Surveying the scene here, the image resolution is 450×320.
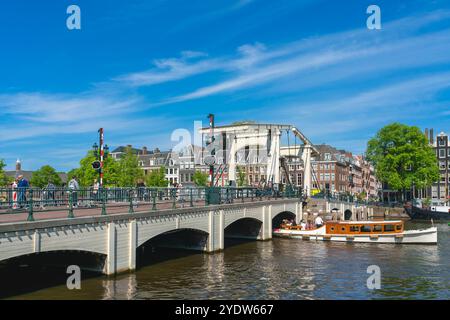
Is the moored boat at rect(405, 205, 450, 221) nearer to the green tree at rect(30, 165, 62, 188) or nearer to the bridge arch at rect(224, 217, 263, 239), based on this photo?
the bridge arch at rect(224, 217, 263, 239)

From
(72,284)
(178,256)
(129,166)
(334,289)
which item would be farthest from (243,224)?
(129,166)

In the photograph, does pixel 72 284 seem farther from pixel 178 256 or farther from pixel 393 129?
pixel 393 129

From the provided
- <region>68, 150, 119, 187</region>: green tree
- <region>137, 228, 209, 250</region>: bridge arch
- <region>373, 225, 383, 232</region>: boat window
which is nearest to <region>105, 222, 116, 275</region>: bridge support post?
<region>137, 228, 209, 250</region>: bridge arch

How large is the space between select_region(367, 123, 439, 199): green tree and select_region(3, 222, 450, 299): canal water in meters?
38.4

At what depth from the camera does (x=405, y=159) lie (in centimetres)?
6594

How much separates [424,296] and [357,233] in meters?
16.8

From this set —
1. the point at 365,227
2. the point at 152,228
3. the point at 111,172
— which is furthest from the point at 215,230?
the point at 111,172

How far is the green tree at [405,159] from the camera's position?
215 feet

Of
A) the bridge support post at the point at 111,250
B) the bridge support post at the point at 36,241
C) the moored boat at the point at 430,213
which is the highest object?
the bridge support post at the point at 36,241

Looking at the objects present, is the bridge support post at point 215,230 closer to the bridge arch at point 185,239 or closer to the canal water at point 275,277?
the bridge arch at point 185,239

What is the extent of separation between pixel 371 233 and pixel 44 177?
280 ft

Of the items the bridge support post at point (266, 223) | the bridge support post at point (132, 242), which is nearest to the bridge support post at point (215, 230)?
the bridge support post at point (132, 242)

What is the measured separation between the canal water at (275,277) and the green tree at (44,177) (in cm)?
8134

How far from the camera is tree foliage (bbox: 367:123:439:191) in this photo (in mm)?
65562
